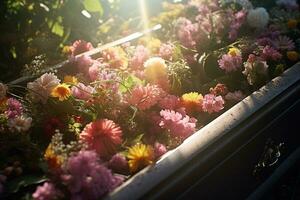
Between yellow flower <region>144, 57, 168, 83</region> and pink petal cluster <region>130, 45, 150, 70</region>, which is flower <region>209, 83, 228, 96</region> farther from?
pink petal cluster <region>130, 45, 150, 70</region>

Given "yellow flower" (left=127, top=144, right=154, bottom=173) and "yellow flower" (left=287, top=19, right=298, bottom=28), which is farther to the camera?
"yellow flower" (left=287, top=19, right=298, bottom=28)

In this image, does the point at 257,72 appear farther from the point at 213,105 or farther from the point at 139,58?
the point at 139,58

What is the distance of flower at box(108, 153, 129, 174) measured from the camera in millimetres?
2258

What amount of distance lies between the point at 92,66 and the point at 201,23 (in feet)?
4.21

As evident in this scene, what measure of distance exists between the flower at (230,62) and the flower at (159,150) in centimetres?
108

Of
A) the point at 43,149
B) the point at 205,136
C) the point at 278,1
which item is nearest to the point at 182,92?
the point at 205,136

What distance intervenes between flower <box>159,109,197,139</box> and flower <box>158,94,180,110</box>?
0.20 metres

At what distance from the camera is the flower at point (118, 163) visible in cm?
226

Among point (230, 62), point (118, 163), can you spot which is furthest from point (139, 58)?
point (118, 163)

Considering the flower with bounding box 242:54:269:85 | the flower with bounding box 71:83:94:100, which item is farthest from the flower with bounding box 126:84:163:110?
the flower with bounding box 242:54:269:85

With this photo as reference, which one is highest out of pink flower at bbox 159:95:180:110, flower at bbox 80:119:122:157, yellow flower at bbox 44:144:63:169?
yellow flower at bbox 44:144:63:169

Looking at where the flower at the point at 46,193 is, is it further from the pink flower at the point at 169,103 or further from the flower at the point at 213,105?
the flower at the point at 213,105

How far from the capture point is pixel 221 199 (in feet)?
8.28

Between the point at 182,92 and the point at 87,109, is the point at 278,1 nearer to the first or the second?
the point at 182,92
